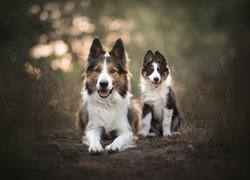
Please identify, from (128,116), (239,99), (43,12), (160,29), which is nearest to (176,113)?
Result: (128,116)

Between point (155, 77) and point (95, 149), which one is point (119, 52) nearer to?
point (155, 77)

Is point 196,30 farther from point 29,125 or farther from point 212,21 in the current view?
point 29,125

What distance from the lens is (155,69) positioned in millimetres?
8664

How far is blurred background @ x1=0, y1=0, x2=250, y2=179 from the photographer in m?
6.95

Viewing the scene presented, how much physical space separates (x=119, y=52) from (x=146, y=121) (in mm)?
1468

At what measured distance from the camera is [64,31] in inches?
683

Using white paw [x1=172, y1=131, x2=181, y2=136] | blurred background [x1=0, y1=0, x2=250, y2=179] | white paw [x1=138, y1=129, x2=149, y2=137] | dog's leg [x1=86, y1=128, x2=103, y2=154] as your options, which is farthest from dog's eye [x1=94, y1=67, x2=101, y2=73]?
white paw [x1=172, y1=131, x2=181, y2=136]

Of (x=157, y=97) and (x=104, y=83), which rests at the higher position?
(x=104, y=83)

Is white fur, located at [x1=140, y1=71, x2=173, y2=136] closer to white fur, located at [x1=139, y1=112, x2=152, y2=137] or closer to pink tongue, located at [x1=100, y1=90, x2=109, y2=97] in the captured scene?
white fur, located at [x1=139, y1=112, x2=152, y2=137]

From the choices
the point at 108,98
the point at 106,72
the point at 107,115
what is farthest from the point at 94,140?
the point at 106,72

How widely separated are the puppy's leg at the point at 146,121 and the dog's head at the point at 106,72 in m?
0.70

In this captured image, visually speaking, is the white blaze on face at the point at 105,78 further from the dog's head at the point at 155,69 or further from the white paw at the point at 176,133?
the white paw at the point at 176,133

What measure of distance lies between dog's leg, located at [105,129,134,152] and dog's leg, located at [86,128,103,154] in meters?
0.19

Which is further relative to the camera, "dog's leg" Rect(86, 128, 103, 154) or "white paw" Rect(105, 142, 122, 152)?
"white paw" Rect(105, 142, 122, 152)
